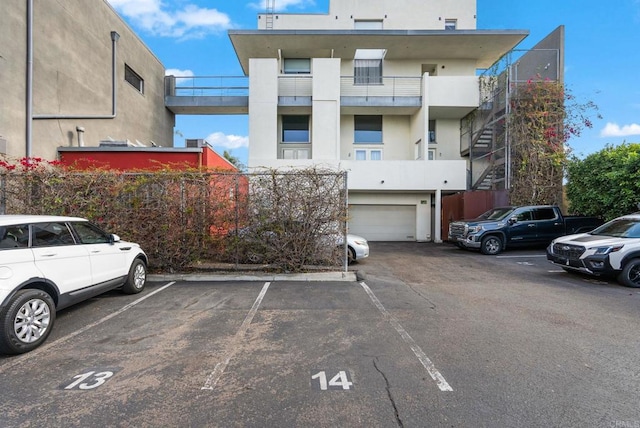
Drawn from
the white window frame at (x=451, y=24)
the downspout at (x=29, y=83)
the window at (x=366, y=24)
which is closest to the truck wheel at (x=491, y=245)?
the white window frame at (x=451, y=24)

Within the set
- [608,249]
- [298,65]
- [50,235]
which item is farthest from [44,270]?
[298,65]

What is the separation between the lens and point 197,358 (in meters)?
3.65

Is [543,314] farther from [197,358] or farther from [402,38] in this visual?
[402,38]

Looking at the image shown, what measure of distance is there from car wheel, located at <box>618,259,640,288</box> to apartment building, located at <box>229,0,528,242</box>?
28.7 feet

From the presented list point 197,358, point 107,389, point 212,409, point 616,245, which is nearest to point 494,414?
point 212,409

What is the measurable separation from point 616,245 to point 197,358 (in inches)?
340

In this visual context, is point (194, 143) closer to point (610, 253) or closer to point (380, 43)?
point (380, 43)

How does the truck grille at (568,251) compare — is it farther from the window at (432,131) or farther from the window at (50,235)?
the window at (432,131)

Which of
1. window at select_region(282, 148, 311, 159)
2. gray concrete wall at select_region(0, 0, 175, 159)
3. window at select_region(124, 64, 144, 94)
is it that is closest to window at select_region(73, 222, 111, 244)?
gray concrete wall at select_region(0, 0, 175, 159)

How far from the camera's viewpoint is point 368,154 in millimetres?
17688

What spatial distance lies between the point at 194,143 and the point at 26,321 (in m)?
8.55

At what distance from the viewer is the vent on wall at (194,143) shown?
1128 cm

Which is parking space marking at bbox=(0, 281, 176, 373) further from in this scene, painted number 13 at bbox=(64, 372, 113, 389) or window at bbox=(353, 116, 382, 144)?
window at bbox=(353, 116, 382, 144)

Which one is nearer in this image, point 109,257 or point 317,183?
Answer: point 109,257
